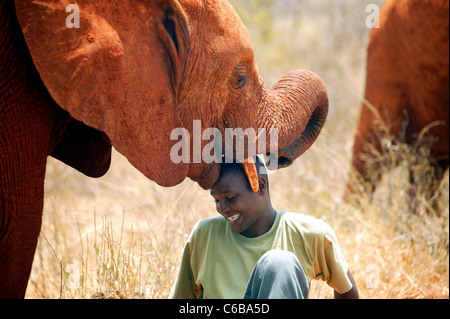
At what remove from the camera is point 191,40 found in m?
2.64

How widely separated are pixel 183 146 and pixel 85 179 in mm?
4556

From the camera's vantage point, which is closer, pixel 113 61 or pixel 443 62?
pixel 113 61

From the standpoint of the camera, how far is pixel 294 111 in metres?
2.95

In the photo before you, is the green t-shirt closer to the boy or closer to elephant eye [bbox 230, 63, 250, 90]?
the boy

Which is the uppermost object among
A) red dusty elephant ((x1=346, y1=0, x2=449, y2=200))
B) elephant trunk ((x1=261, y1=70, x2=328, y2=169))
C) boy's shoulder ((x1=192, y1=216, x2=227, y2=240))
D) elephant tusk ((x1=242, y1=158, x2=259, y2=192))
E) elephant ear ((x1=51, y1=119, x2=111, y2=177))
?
red dusty elephant ((x1=346, y1=0, x2=449, y2=200))

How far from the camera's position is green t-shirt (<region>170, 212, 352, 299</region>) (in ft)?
8.88

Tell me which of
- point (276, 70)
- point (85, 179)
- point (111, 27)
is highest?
point (276, 70)

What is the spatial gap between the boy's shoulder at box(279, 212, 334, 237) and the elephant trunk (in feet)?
0.98

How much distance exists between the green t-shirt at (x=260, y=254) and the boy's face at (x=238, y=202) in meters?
0.08

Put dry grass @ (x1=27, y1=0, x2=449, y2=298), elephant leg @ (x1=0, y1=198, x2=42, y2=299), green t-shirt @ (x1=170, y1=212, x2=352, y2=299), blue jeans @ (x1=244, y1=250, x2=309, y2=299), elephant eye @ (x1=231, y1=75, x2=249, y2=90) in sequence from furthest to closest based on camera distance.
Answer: dry grass @ (x1=27, y1=0, x2=449, y2=298) < elephant eye @ (x1=231, y1=75, x2=249, y2=90) < green t-shirt @ (x1=170, y1=212, x2=352, y2=299) < elephant leg @ (x1=0, y1=198, x2=42, y2=299) < blue jeans @ (x1=244, y1=250, x2=309, y2=299)

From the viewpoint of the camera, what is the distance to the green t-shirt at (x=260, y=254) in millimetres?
2707

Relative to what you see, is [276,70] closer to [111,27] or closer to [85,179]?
[85,179]

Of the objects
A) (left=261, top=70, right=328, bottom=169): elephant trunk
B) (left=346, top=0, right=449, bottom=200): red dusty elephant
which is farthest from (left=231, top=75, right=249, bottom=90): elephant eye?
(left=346, top=0, right=449, bottom=200): red dusty elephant
